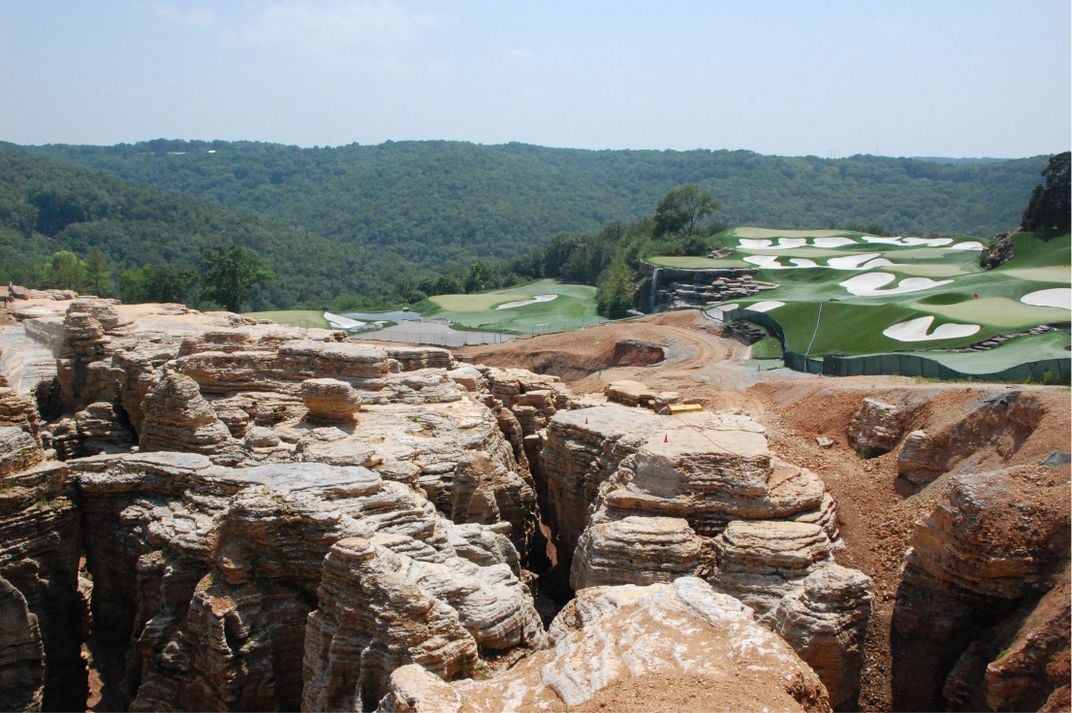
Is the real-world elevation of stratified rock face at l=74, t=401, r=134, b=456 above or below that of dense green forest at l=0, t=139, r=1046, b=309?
below

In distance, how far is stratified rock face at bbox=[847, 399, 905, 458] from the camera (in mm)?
23641

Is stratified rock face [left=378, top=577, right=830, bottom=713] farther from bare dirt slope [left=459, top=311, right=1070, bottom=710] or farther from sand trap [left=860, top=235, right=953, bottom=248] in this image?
sand trap [left=860, top=235, right=953, bottom=248]

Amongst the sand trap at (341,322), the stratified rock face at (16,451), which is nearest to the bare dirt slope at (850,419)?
the stratified rock face at (16,451)

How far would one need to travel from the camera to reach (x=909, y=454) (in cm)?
2075

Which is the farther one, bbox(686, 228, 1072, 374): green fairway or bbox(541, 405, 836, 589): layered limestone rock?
bbox(686, 228, 1072, 374): green fairway

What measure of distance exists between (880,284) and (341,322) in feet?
120

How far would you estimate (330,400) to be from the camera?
2106 centimetres

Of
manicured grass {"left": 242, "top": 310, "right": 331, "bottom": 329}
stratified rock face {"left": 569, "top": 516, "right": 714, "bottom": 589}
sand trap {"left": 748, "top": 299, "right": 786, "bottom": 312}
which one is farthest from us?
manicured grass {"left": 242, "top": 310, "right": 331, "bottom": 329}

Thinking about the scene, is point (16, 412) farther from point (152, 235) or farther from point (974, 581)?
point (152, 235)

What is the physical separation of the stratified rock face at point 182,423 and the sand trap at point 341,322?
43.7 m

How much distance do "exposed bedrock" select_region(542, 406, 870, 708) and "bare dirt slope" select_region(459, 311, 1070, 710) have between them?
86cm

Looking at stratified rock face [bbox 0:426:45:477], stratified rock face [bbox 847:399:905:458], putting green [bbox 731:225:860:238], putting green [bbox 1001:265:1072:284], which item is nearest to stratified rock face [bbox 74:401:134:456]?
stratified rock face [bbox 0:426:45:477]

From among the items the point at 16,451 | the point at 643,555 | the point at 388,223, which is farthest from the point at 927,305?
the point at 388,223

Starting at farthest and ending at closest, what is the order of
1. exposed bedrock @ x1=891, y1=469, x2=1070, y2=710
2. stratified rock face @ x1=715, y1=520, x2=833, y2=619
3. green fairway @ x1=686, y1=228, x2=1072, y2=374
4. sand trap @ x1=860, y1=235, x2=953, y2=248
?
sand trap @ x1=860, y1=235, x2=953, y2=248, green fairway @ x1=686, y1=228, x2=1072, y2=374, stratified rock face @ x1=715, y1=520, x2=833, y2=619, exposed bedrock @ x1=891, y1=469, x2=1070, y2=710
